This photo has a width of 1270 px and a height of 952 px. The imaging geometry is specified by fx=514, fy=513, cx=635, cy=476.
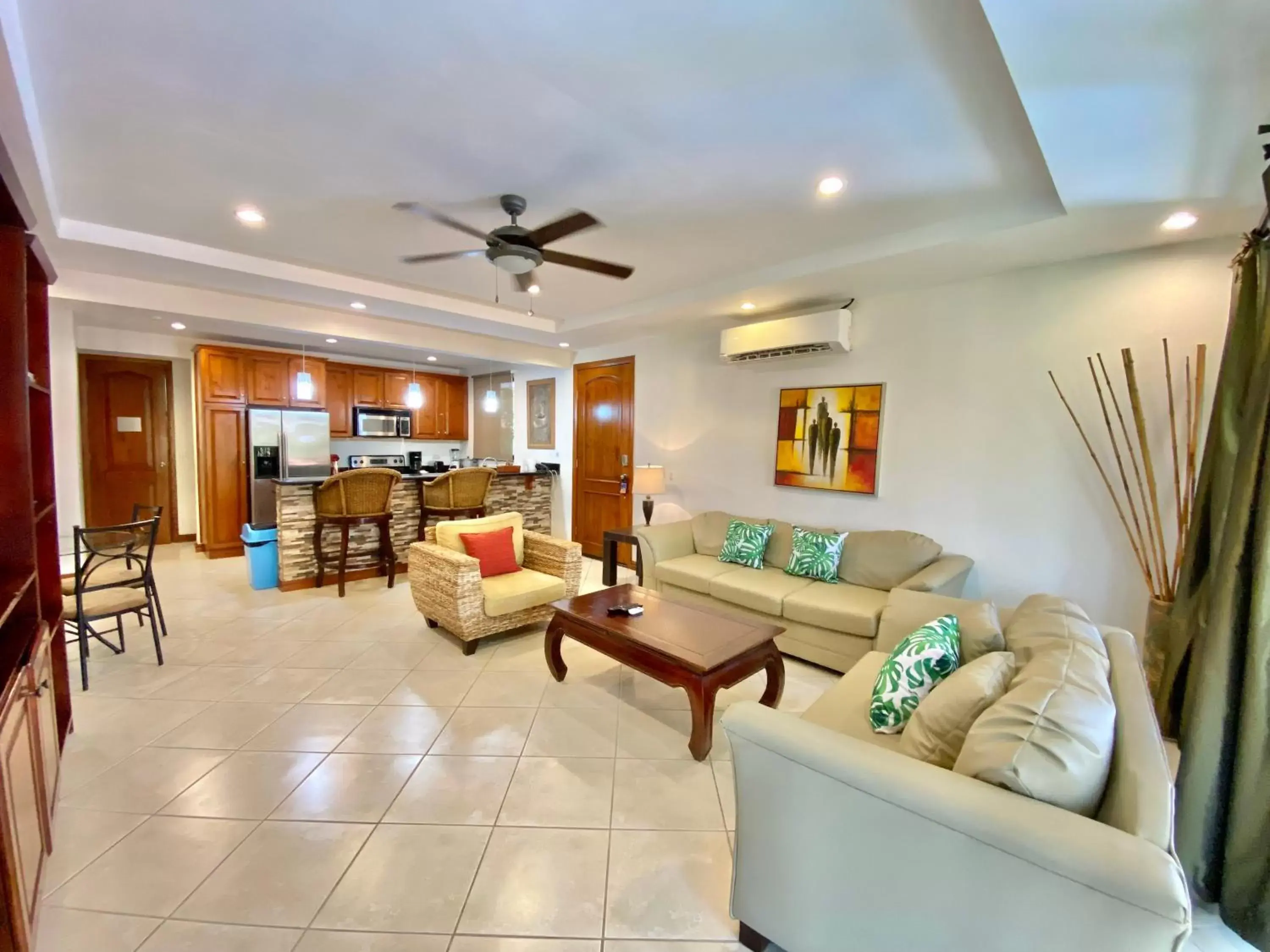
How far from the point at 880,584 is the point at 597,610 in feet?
6.14

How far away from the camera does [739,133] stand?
2004mm

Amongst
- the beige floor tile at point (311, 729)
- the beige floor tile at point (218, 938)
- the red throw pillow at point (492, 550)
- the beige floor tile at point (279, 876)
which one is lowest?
the beige floor tile at point (279, 876)

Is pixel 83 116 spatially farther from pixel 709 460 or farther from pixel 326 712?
pixel 709 460

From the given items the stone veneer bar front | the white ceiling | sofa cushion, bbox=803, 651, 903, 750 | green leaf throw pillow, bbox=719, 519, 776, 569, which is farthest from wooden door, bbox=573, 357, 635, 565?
sofa cushion, bbox=803, 651, 903, 750

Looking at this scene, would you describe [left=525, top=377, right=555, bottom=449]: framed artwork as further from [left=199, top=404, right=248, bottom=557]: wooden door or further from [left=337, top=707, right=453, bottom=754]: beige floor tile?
[left=337, top=707, right=453, bottom=754]: beige floor tile

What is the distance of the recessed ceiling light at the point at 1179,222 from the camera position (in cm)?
230

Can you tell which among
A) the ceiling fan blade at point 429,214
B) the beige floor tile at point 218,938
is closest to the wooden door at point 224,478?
the ceiling fan blade at point 429,214

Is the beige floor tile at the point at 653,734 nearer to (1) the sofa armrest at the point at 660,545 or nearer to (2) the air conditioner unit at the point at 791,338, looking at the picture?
(1) the sofa armrest at the point at 660,545

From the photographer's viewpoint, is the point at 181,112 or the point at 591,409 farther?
the point at 591,409

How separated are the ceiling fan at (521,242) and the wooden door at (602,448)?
2.88 m

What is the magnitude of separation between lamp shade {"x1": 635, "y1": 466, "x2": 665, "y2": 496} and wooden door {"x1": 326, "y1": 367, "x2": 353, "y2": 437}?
413cm

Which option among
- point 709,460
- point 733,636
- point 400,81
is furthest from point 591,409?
point 400,81

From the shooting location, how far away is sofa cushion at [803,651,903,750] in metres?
1.75

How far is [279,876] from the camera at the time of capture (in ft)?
5.45
